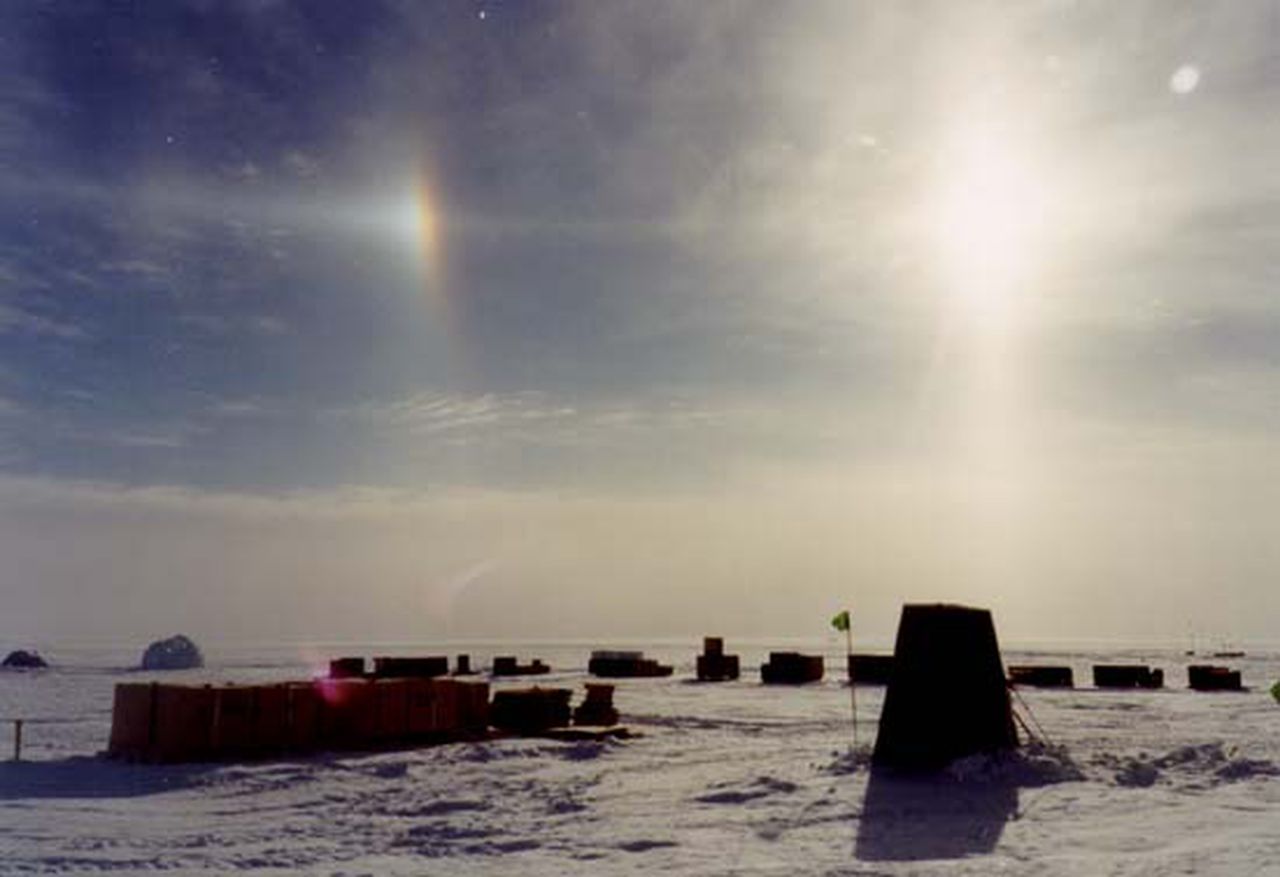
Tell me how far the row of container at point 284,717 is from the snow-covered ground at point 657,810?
3.69 feet

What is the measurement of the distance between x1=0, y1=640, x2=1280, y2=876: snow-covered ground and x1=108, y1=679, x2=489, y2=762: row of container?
1.13m

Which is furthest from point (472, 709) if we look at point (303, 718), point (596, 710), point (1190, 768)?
→ point (1190, 768)

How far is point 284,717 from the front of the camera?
951 inches

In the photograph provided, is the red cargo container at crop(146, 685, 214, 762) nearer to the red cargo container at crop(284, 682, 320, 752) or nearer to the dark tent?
the red cargo container at crop(284, 682, 320, 752)

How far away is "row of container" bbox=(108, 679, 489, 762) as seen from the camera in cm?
2298

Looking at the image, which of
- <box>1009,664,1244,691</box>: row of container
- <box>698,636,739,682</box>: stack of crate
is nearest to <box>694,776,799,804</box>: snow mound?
<box>1009,664,1244,691</box>: row of container

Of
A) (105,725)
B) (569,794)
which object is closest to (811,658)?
(105,725)

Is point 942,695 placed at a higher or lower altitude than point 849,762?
higher

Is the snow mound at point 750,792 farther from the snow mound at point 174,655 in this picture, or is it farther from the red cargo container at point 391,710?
the snow mound at point 174,655

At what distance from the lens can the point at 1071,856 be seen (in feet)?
42.7

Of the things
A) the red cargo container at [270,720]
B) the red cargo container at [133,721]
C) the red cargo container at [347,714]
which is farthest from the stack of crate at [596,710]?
the red cargo container at [133,721]

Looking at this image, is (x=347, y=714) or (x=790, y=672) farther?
(x=790, y=672)

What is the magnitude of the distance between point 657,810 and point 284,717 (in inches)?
421

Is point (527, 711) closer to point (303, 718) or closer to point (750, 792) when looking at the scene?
point (303, 718)
